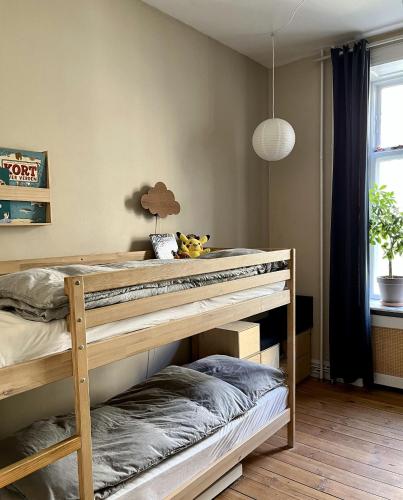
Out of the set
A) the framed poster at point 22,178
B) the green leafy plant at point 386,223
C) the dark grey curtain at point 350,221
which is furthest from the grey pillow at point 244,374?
the green leafy plant at point 386,223

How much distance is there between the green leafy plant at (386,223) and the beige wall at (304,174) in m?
0.35

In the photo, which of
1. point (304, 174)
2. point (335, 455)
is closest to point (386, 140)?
point (304, 174)

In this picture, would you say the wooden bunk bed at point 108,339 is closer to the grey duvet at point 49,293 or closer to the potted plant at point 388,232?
the grey duvet at point 49,293

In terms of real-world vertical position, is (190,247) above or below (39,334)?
above

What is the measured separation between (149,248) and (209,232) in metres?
0.62

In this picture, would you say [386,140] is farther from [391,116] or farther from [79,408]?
[79,408]

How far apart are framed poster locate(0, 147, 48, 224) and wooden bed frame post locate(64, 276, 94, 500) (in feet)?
2.95

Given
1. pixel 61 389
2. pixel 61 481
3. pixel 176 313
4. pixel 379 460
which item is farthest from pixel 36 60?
pixel 379 460

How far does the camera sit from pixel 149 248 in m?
2.56

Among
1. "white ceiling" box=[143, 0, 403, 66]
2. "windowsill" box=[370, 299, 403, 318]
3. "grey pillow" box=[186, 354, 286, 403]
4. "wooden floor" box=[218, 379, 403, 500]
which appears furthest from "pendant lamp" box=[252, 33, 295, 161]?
"wooden floor" box=[218, 379, 403, 500]

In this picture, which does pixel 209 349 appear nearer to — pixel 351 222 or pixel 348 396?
pixel 348 396

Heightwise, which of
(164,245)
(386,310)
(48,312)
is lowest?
(386,310)

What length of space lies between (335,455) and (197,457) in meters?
0.97

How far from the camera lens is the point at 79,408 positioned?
1202 millimetres
